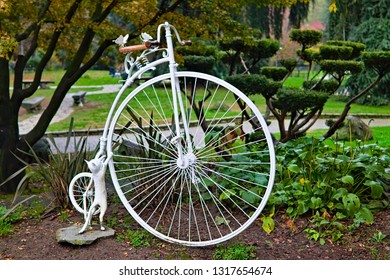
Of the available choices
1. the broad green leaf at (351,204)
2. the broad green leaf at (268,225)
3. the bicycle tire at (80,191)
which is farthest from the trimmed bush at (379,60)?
the bicycle tire at (80,191)

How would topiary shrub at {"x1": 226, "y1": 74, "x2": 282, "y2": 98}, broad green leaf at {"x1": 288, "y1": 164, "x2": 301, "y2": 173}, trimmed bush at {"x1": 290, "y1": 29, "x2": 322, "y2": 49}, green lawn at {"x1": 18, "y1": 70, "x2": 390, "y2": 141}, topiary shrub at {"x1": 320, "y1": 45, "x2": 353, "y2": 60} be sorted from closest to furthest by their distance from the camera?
broad green leaf at {"x1": 288, "y1": 164, "x2": 301, "y2": 173} < topiary shrub at {"x1": 226, "y1": 74, "x2": 282, "y2": 98} < topiary shrub at {"x1": 320, "y1": 45, "x2": 353, "y2": 60} < trimmed bush at {"x1": 290, "y1": 29, "x2": 322, "y2": 49} < green lawn at {"x1": 18, "y1": 70, "x2": 390, "y2": 141}

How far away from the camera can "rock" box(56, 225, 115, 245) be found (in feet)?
10.4

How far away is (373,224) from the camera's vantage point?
11.1 feet

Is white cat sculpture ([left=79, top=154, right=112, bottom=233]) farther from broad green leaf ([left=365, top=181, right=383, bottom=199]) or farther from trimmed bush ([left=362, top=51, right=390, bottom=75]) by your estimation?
trimmed bush ([left=362, top=51, right=390, bottom=75])

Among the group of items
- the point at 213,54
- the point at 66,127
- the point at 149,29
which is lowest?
the point at 66,127

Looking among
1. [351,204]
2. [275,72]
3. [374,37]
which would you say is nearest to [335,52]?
[275,72]

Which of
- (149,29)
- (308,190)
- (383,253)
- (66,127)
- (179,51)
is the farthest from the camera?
(66,127)

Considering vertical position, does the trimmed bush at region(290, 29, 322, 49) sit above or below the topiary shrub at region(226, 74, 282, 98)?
above

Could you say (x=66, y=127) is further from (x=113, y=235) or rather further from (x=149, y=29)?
(x=113, y=235)

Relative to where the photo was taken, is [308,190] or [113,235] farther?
[308,190]

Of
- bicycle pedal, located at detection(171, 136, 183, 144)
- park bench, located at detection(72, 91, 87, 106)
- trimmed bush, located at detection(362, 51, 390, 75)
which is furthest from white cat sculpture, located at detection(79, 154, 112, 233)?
park bench, located at detection(72, 91, 87, 106)

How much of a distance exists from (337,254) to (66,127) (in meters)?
7.61

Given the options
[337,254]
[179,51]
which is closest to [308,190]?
[337,254]

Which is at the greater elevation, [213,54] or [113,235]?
[213,54]
